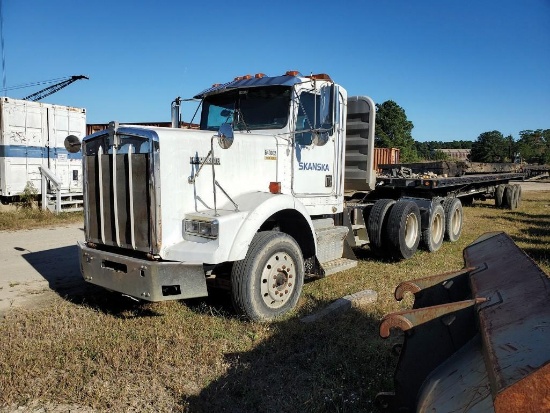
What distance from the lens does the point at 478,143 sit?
64.9m

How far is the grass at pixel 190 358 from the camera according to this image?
10.4 feet

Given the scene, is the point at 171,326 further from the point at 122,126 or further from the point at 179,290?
the point at 122,126

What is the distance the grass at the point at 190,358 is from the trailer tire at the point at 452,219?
477cm

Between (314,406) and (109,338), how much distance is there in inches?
83.0

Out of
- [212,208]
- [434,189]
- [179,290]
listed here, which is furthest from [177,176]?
[434,189]

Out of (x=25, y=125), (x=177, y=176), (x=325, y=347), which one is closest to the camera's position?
(x=325, y=347)

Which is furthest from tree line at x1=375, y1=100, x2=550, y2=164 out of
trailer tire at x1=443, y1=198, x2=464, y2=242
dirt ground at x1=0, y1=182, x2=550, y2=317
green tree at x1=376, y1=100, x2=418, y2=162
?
dirt ground at x1=0, y1=182, x2=550, y2=317

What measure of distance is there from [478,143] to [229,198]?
68310 mm

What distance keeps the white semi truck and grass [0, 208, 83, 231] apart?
320 inches

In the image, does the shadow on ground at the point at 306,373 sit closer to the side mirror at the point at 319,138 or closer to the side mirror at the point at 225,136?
the side mirror at the point at 225,136

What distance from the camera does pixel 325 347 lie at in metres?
3.96

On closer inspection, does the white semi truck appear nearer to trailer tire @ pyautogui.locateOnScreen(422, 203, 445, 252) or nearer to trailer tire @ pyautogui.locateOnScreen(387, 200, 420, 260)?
trailer tire @ pyautogui.locateOnScreen(387, 200, 420, 260)

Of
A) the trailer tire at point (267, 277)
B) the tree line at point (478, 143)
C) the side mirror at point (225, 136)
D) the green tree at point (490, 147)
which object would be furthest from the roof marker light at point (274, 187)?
the green tree at point (490, 147)

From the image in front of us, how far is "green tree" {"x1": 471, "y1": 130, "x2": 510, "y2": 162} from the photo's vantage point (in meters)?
60.2
